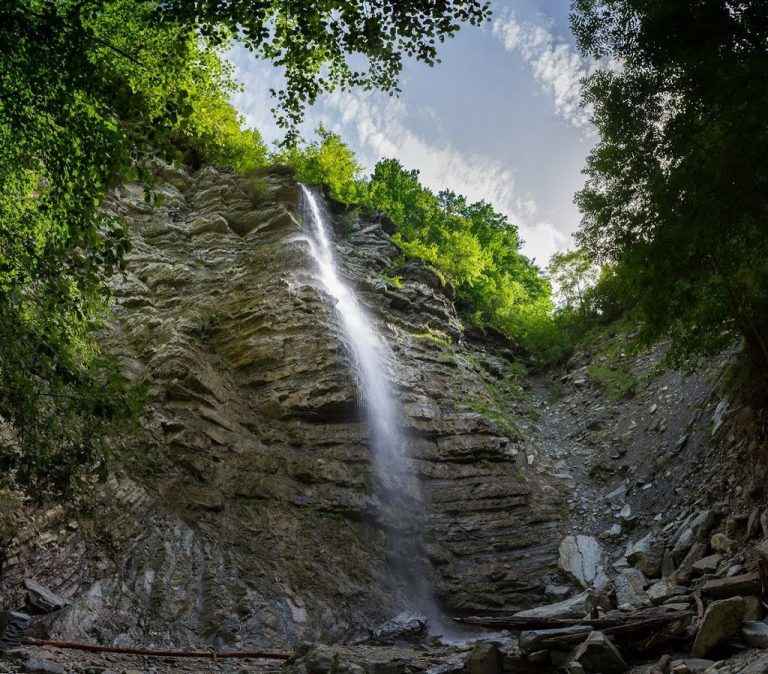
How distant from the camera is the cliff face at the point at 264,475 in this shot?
25.3ft

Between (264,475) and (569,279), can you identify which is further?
(569,279)

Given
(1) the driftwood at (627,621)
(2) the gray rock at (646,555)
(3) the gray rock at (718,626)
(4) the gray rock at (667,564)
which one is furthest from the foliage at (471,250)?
(3) the gray rock at (718,626)

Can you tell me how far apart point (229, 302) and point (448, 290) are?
11310 millimetres

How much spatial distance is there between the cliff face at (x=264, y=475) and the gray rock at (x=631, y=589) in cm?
215

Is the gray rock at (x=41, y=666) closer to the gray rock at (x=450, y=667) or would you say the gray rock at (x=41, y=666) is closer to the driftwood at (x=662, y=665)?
the gray rock at (x=450, y=667)

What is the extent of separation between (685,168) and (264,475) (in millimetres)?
8876

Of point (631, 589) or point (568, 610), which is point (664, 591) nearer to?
point (631, 589)

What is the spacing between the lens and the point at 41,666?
492 centimetres

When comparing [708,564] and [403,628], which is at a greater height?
[403,628]

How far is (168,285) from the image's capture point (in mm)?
15047

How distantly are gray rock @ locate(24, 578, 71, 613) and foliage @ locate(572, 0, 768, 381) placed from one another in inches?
357

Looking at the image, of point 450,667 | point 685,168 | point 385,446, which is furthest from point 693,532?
point 385,446

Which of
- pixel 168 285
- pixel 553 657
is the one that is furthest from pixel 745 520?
pixel 168 285

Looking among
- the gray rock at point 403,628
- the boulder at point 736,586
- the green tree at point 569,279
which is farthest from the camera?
the green tree at point 569,279
